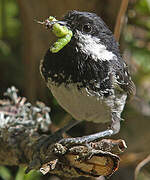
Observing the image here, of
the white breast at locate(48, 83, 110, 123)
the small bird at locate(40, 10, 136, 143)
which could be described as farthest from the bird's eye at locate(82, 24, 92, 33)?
the white breast at locate(48, 83, 110, 123)

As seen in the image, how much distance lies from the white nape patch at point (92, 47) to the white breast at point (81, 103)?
0.63ft

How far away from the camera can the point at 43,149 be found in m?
2.14

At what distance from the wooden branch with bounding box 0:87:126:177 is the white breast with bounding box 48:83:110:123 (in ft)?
0.77

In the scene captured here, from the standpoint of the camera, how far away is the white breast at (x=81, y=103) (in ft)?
6.63

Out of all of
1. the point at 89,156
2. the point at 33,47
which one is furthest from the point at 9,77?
the point at 89,156

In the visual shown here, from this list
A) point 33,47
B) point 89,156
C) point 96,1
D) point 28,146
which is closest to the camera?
point 89,156

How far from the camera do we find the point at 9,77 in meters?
3.42

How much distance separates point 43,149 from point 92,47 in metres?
0.63

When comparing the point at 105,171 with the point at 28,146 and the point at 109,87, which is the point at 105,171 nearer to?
the point at 109,87

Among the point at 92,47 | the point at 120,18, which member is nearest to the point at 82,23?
the point at 92,47

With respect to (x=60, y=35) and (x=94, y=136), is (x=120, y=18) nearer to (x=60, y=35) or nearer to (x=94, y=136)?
(x=60, y=35)

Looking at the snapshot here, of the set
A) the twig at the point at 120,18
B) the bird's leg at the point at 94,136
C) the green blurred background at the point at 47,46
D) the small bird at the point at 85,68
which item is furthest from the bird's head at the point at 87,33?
the green blurred background at the point at 47,46

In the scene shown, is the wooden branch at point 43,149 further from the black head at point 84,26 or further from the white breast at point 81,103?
the black head at point 84,26

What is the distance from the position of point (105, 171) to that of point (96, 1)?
1.53 meters
